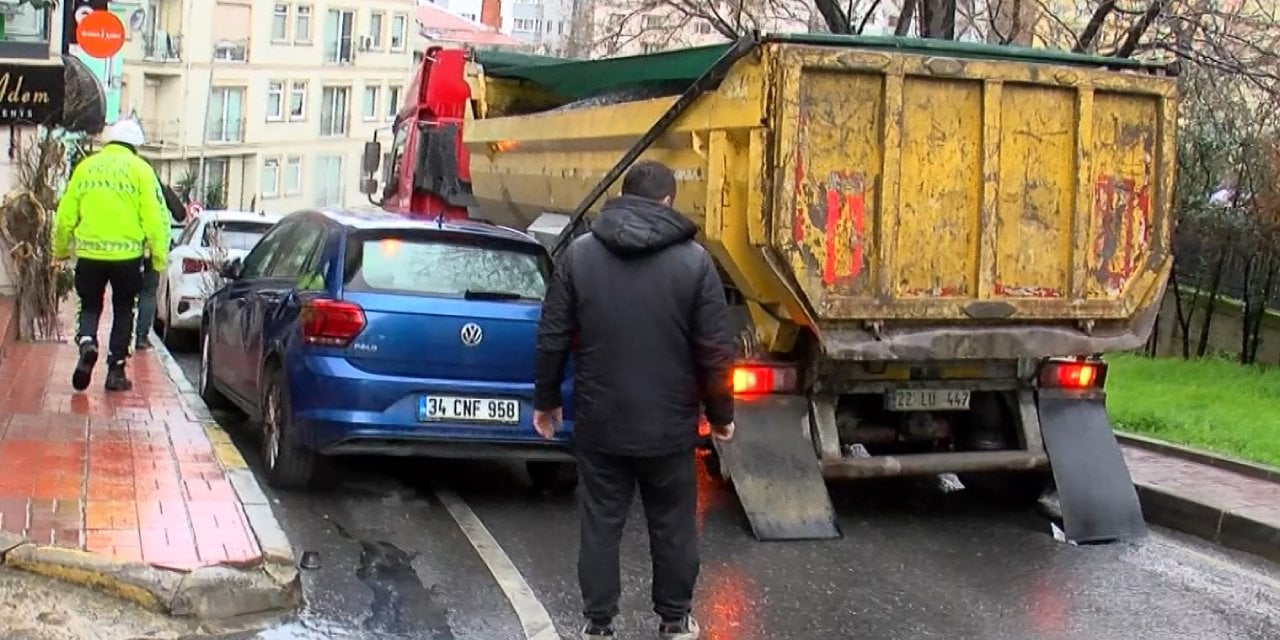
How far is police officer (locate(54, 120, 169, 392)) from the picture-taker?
951 cm

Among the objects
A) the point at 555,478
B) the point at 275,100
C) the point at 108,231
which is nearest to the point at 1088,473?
the point at 555,478

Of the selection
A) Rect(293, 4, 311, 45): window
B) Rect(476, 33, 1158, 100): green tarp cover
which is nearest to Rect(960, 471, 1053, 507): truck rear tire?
Rect(476, 33, 1158, 100): green tarp cover

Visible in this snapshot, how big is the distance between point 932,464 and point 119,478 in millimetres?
4166

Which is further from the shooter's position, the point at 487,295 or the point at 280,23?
the point at 280,23

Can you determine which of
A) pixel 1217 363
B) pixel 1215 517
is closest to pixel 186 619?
pixel 1215 517

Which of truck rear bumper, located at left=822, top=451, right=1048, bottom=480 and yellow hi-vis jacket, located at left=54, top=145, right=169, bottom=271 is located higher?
yellow hi-vis jacket, located at left=54, top=145, right=169, bottom=271

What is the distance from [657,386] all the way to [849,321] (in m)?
2.46

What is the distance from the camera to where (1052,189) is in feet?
25.8

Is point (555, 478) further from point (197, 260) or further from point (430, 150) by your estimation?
point (430, 150)

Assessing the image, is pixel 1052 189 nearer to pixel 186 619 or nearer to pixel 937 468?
pixel 937 468

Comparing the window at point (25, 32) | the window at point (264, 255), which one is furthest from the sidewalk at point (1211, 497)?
the window at point (25, 32)

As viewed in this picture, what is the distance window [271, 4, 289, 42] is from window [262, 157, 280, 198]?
457 centimetres

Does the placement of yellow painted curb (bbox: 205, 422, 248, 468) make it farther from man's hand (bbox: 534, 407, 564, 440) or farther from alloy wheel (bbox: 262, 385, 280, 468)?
man's hand (bbox: 534, 407, 564, 440)

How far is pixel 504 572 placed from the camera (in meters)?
6.74
